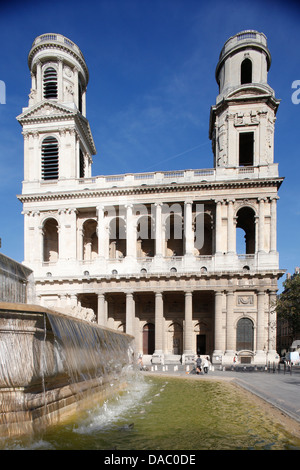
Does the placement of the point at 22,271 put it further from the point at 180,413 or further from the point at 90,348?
the point at 180,413

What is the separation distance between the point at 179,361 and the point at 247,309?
7979mm

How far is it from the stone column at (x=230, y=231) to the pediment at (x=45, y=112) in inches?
764

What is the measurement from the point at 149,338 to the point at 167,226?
1196 cm

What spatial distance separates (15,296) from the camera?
11.3 m

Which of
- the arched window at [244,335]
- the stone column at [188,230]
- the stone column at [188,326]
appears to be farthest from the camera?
the stone column at [188,230]

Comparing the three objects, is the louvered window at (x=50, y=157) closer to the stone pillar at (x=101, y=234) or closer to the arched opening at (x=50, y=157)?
the arched opening at (x=50, y=157)

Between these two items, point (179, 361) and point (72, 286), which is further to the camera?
point (72, 286)

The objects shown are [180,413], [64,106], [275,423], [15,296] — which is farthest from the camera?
[64,106]

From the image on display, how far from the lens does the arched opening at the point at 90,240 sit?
122ft

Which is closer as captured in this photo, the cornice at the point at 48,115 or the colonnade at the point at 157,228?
the colonnade at the point at 157,228

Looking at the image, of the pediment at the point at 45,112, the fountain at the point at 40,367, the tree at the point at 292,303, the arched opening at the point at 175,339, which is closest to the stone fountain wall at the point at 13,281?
the fountain at the point at 40,367

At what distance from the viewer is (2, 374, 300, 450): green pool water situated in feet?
21.5

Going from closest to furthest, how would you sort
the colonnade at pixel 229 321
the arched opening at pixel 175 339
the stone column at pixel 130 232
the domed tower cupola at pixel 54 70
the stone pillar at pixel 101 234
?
the colonnade at pixel 229 321 < the stone column at pixel 130 232 < the stone pillar at pixel 101 234 < the arched opening at pixel 175 339 < the domed tower cupola at pixel 54 70
